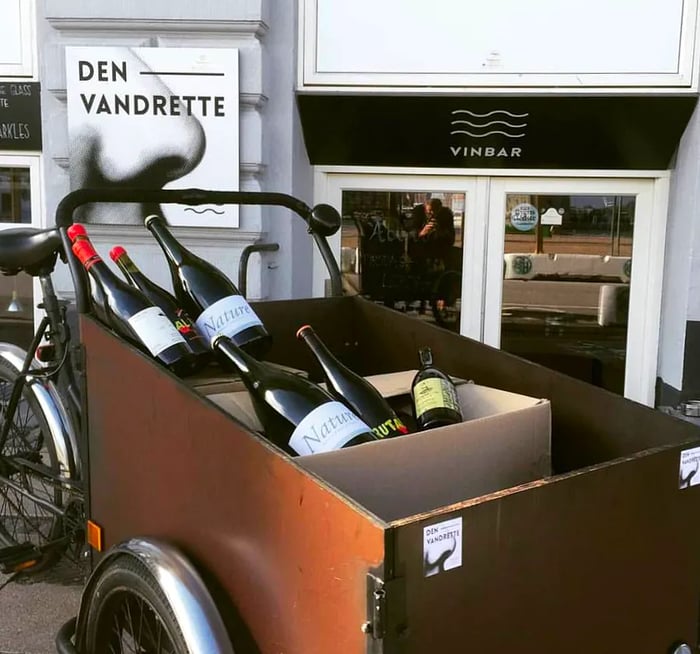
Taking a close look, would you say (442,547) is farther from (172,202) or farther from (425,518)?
(172,202)

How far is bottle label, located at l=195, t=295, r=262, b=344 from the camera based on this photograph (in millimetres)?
2023

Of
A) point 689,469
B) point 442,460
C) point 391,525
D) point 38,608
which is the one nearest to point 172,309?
point 442,460

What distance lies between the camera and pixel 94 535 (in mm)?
1928

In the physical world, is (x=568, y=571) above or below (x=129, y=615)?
above

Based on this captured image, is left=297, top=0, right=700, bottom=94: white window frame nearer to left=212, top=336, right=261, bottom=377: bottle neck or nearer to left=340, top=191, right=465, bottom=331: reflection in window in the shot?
left=340, top=191, right=465, bottom=331: reflection in window

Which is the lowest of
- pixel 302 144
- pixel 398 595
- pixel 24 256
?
pixel 398 595

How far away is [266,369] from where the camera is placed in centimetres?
192

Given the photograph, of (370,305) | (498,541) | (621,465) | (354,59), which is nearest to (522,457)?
(621,465)

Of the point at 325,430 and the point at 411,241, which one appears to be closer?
the point at 325,430

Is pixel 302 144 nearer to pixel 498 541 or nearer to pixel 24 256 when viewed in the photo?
pixel 24 256

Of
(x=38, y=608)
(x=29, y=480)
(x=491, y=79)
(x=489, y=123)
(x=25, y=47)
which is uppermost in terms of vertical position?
(x=25, y=47)

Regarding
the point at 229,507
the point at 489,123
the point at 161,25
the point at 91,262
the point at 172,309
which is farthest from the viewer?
the point at 489,123

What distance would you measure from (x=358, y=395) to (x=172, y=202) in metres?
0.78

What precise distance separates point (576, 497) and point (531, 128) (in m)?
3.36
